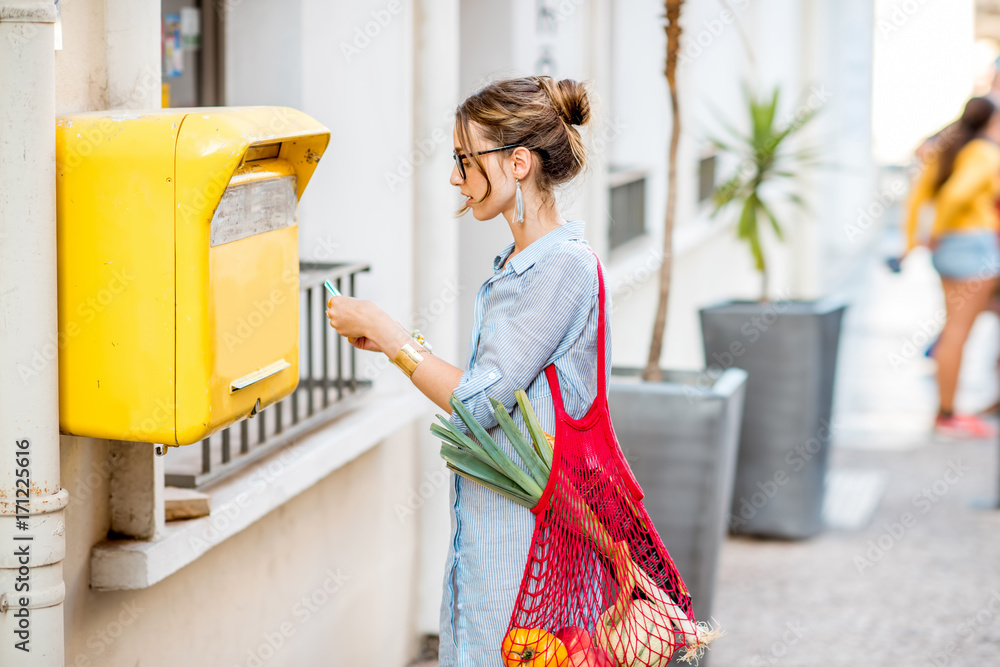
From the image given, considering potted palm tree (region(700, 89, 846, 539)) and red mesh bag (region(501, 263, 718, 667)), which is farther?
potted palm tree (region(700, 89, 846, 539))

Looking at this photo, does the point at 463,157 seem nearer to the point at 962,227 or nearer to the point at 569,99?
the point at 569,99

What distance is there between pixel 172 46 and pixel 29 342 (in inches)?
69.9

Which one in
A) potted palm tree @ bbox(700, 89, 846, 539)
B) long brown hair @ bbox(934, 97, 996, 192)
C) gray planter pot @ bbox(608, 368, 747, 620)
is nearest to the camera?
gray planter pot @ bbox(608, 368, 747, 620)

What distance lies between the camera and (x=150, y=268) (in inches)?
82.9

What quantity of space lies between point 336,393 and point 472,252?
1.29 meters

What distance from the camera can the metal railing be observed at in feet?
9.79

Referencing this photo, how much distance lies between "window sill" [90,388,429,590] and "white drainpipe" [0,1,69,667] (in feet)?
0.90

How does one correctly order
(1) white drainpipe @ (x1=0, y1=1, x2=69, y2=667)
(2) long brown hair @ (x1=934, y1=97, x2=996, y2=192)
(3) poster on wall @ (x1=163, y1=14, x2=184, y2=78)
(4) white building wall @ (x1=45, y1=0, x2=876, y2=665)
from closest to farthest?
(1) white drainpipe @ (x1=0, y1=1, x2=69, y2=667) → (4) white building wall @ (x1=45, y1=0, x2=876, y2=665) → (3) poster on wall @ (x1=163, y1=14, x2=184, y2=78) → (2) long brown hair @ (x1=934, y1=97, x2=996, y2=192)

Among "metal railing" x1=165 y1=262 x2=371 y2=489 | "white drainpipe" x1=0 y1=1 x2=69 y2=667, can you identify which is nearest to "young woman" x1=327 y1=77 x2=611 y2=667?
"white drainpipe" x1=0 y1=1 x2=69 y2=667

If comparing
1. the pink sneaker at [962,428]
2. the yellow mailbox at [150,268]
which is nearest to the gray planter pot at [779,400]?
the pink sneaker at [962,428]

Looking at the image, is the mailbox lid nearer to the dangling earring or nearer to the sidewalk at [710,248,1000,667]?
the dangling earring

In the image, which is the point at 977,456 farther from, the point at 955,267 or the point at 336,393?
the point at 336,393

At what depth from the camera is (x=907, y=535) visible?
594 centimetres

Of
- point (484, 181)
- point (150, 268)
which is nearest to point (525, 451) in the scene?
point (484, 181)
